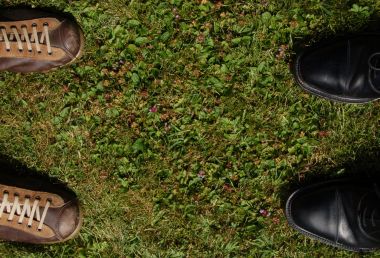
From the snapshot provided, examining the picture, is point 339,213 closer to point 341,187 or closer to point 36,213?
point 341,187

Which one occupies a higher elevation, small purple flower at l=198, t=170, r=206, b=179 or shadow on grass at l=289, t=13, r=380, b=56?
shadow on grass at l=289, t=13, r=380, b=56

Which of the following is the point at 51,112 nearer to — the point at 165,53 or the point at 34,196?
the point at 34,196

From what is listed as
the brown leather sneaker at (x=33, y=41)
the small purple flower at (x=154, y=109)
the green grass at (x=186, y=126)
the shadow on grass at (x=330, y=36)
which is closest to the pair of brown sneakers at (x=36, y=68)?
the brown leather sneaker at (x=33, y=41)

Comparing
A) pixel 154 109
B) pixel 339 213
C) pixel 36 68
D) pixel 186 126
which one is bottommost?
pixel 339 213

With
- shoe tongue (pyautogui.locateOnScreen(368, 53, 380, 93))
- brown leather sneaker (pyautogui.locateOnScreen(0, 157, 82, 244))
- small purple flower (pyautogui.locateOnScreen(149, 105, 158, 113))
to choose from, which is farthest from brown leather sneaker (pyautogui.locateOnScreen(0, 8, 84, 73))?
shoe tongue (pyautogui.locateOnScreen(368, 53, 380, 93))

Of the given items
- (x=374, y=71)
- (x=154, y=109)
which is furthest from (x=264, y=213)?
(x=374, y=71)

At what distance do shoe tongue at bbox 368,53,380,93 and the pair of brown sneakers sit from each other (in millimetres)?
2050

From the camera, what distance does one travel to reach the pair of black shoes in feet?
12.2

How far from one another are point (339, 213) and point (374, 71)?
100cm

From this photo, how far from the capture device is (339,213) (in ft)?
12.5

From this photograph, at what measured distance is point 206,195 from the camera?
406 cm

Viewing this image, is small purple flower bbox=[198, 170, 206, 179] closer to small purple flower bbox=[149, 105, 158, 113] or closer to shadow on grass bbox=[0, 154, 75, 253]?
small purple flower bbox=[149, 105, 158, 113]

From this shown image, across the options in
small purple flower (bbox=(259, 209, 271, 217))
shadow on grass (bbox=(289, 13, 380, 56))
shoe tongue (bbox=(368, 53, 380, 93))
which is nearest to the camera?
shoe tongue (bbox=(368, 53, 380, 93))

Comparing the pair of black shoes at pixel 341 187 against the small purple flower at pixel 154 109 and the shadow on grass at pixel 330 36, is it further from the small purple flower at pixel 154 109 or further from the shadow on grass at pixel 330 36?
the small purple flower at pixel 154 109
